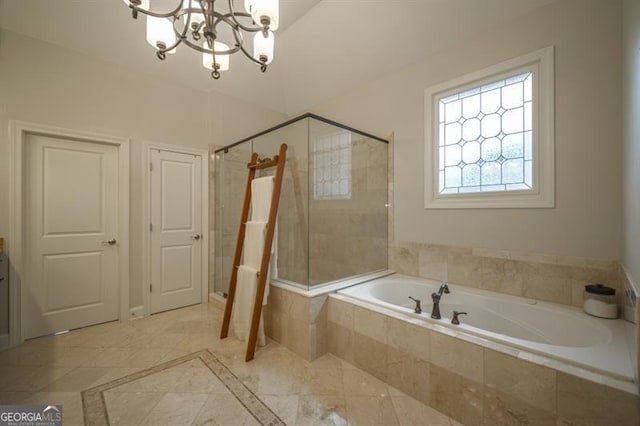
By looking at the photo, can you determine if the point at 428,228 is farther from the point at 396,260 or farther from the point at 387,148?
the point at 387,148

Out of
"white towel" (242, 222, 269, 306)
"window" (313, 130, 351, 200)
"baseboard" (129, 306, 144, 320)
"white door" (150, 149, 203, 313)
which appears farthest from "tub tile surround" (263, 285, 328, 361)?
"baseboard" (129, 306, 144, 320)

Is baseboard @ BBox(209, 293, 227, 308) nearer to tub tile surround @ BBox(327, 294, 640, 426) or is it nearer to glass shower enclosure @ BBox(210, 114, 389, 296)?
glass shower enclosure @ BBox(210, 114, 389, 296)

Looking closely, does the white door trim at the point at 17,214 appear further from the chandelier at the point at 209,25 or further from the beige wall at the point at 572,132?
the beige wall at the point at 572,132

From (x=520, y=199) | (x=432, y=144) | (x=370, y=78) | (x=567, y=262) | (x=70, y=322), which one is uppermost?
(x=370, y=78)

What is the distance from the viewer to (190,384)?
63.8 inches

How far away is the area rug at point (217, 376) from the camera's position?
134 cm

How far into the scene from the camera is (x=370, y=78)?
2.80 meters

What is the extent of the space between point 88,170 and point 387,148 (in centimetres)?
303

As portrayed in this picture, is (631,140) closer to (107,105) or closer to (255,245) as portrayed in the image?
(255,245)

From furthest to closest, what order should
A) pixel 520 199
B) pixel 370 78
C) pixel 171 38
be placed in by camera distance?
pixel 370 78 → pixel 520 199 → pixel 171 38

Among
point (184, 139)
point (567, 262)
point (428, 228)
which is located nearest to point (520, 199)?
point (567, 262)

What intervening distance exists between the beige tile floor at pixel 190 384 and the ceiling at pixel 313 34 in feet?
8.84

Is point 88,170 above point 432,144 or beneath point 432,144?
beneath

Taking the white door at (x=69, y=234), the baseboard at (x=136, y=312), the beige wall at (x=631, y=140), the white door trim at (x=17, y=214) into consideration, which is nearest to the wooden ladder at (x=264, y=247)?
the baseboard at (x=136, y=312)
